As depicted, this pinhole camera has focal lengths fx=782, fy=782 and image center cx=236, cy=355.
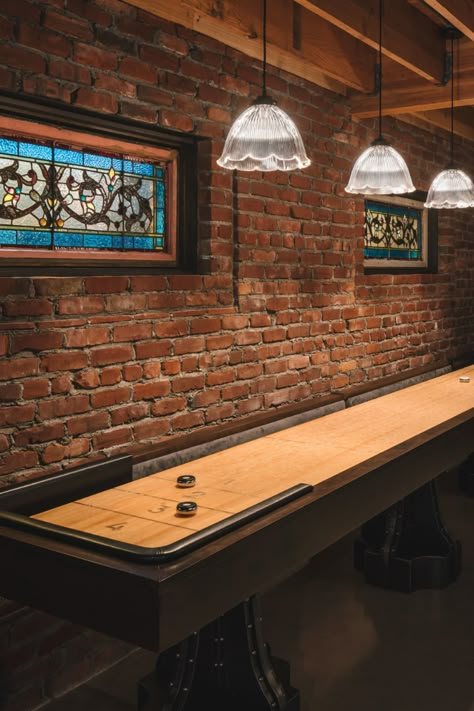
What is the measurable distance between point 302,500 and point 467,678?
1342 millimetres

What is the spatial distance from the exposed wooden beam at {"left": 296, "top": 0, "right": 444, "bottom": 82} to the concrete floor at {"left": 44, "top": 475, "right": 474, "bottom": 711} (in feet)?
A: 8.72

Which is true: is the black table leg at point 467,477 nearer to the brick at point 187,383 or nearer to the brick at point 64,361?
the brick at point 187,383

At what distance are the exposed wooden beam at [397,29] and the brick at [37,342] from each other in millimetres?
1661

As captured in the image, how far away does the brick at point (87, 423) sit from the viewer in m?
3.03

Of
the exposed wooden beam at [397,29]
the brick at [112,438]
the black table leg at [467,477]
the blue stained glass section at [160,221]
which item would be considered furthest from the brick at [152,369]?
the black table leg at [467,477]

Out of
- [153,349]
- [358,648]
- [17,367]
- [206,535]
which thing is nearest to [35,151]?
[17,367]

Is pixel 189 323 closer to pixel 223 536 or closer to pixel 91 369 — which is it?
pixel 91 369

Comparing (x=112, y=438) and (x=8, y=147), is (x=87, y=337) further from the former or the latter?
(x=8, y=147)

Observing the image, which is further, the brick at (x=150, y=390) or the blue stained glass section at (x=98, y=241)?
the brick at (x=150, y=390)

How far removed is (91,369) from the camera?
3.10 metres

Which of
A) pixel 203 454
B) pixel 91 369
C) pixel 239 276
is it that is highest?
pixel 239 276

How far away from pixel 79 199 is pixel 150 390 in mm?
857

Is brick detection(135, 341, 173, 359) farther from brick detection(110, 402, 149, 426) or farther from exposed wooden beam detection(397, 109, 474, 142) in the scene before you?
exposed wooden beam detection(397, 109, 474, 142)

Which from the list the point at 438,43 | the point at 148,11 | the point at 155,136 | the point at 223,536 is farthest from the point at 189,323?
the point at 438,43
